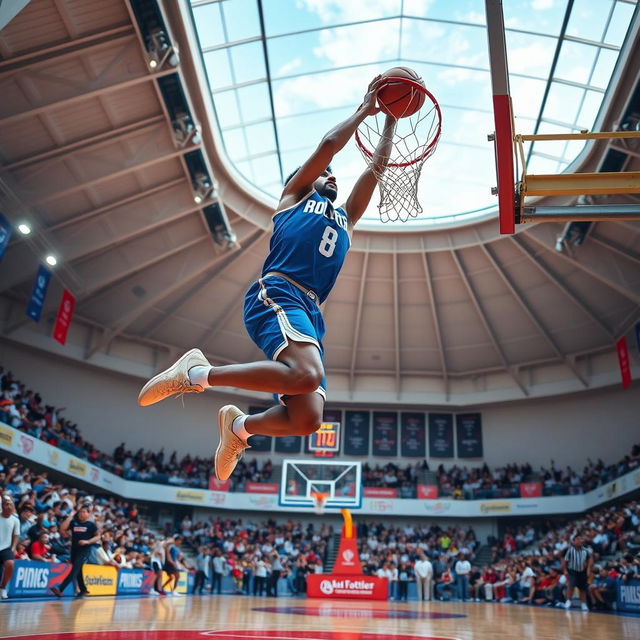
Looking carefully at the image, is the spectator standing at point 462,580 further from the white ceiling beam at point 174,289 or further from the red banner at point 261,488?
the white ceiling beam at point 174,289

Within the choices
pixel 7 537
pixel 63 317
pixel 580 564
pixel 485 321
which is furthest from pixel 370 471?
pixel 7 537

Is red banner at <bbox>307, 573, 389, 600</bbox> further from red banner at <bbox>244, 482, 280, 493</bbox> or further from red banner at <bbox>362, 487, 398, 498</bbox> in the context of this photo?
red banner at <bbox>244, 482, 280, 493</bbox>

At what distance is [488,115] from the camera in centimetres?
1892

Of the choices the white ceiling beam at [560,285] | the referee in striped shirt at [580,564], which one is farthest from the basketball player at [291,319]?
the white ceiling beam at [560,285]

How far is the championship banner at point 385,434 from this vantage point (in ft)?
97.3

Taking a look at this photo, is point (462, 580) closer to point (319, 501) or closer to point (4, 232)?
point (319, 501)

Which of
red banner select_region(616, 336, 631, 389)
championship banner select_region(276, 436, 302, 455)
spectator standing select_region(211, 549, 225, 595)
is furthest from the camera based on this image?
championship banner select_region(276, 436, 302, 455)

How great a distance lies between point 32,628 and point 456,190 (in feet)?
63.9

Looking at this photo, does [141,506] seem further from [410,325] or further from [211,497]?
[410,325]

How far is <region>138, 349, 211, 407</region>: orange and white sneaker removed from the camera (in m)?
3.81

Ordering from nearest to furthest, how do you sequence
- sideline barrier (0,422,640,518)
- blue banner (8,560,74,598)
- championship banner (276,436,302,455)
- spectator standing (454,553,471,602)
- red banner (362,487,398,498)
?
blue banner (8,560,74,598) → spectator standing (454,553,471,602) → sideline barrier (0,422,640,518) → red banner (362,487,398,498) → championship banner (276,436,302,455)

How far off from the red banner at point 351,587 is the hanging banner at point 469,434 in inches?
462

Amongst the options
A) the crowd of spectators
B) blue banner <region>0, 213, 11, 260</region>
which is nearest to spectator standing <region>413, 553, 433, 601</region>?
the crowd of spectators

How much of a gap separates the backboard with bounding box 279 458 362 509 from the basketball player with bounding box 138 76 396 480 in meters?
19.4
